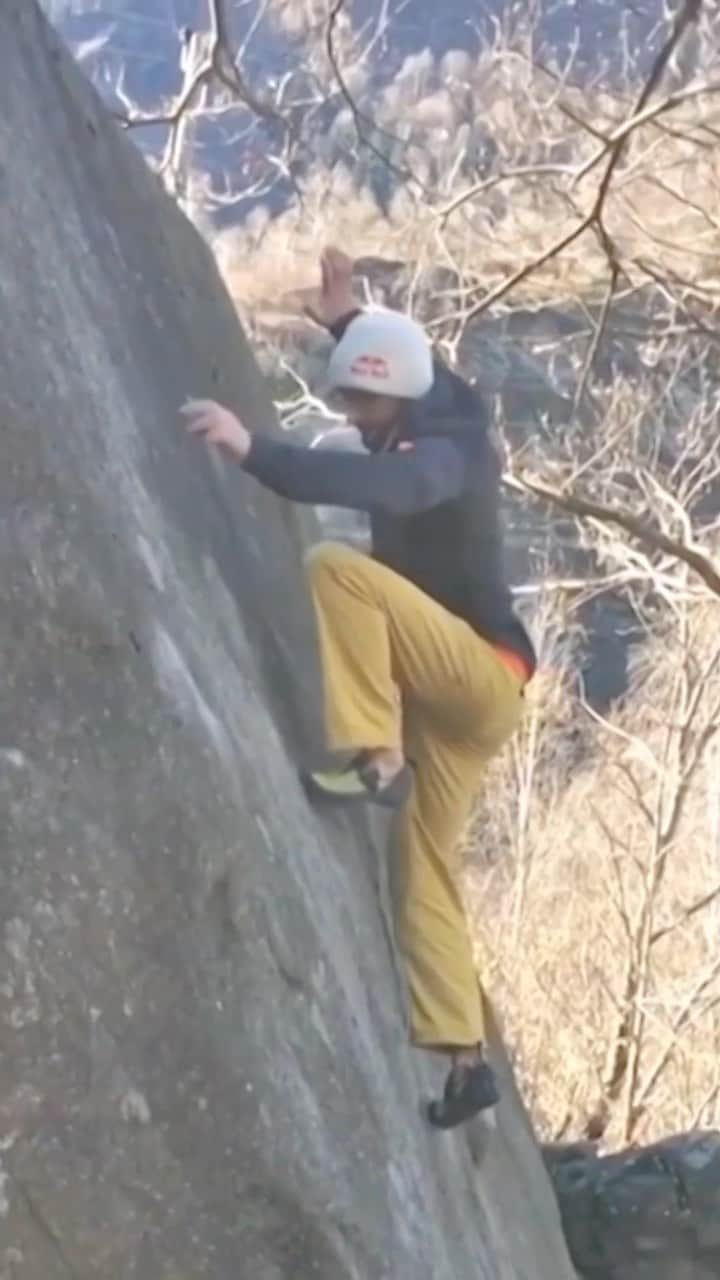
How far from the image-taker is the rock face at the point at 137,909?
271 cm

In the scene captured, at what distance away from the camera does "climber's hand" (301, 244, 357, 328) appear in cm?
412

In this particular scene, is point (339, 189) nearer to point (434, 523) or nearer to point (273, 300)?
point (273, 300)

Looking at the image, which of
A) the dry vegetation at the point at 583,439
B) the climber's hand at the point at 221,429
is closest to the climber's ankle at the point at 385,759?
the climber's hand at the point at 221,429

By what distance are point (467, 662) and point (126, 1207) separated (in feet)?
4.54

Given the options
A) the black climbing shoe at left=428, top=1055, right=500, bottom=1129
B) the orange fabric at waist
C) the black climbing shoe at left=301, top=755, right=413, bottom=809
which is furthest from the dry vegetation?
the black climbing shoe at left=428, top=1055, right=500, bottom=1129

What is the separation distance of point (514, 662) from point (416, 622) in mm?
316

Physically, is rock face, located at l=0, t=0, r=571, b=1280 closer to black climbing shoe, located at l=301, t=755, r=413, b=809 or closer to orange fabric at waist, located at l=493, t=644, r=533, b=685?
black climbing shoe, located at l=301, t=755, r=413, b=809

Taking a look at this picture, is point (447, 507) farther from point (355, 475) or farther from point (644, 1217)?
point (644, 1217)

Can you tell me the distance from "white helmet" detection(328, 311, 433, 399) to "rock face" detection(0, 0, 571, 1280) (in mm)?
389

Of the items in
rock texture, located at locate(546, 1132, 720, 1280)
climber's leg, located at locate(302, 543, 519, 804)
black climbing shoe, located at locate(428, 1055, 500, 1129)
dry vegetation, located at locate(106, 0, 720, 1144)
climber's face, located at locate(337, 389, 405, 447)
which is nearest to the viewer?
climber's leg, located at locate(302, 543, 519, 804)

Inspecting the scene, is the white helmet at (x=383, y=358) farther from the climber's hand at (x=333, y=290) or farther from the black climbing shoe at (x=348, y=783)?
the black climbing shoe at (x=348, y=783)

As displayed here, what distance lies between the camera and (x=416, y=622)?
12.1 feet


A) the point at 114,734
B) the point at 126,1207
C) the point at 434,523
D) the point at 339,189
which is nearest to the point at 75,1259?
the point at 126,1207

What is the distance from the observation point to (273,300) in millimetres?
14328
